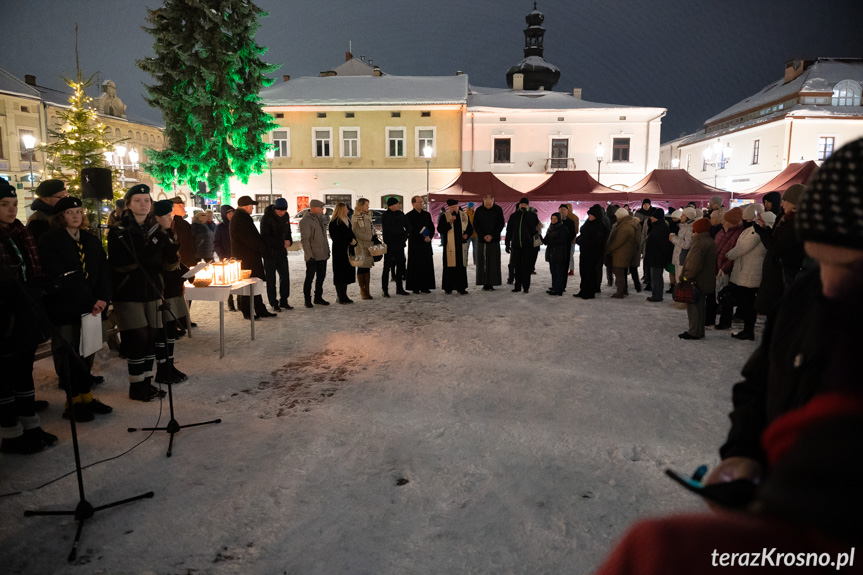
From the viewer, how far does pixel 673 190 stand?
19.5 meters

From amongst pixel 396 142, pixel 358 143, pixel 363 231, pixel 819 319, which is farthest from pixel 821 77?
pixel 819 319

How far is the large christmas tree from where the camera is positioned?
2284cm

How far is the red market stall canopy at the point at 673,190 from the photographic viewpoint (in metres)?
19.3

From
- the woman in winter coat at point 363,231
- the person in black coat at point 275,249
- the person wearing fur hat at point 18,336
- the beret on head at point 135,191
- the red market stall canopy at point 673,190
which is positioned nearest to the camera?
the person wearing fur hat at point 18,336

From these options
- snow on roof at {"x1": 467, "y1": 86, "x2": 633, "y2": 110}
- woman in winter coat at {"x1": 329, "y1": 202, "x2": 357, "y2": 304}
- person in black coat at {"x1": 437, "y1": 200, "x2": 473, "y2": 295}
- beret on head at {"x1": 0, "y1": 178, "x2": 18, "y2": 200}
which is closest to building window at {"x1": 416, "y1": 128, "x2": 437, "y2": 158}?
snow on roof at {"x1": 467, "y1": 86, "x2": 633, "y2": 110}

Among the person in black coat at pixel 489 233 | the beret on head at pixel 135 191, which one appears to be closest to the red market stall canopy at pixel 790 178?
the person in black coat at pixel 489 233

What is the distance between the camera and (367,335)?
7867mm

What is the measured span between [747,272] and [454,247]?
5.60 meters

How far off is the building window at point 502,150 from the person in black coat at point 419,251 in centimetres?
2240

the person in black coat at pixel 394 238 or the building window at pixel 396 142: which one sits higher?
the building window at pixel 396 142

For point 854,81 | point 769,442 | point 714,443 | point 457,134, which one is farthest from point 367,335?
point 854,81

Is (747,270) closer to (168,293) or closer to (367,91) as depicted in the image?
(168,293)

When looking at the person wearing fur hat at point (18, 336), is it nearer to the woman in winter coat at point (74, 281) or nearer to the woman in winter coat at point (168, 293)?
the woman in winter coat at point (74, 281)

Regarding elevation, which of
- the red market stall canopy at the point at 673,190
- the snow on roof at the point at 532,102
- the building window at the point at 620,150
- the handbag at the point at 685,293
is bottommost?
the handbag at the point at 685,293
